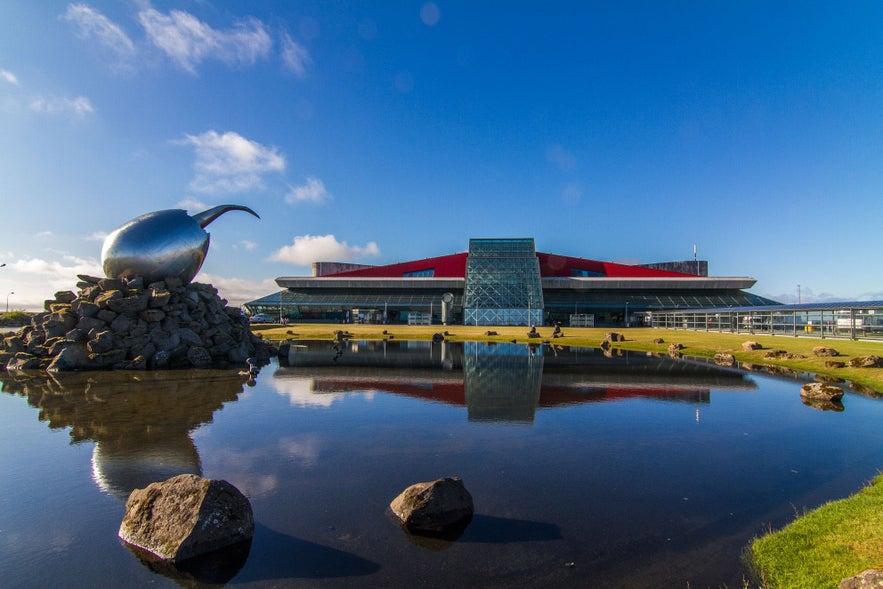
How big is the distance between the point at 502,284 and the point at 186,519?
77104 mm

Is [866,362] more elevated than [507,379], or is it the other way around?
[866,362]

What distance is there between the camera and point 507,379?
21.4 meters

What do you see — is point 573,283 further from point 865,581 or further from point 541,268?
point 865,581

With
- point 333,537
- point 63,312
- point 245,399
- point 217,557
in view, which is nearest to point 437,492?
point 333,537

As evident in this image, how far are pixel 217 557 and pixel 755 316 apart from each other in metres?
54.3

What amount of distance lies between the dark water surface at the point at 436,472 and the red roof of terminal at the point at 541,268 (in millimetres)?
75042

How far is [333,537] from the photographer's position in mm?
6660

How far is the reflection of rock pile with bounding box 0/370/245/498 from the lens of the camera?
9414 millimetres

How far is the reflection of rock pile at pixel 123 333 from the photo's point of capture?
961 inches

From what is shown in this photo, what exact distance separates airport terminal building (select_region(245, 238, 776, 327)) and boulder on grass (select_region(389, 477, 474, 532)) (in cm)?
6879

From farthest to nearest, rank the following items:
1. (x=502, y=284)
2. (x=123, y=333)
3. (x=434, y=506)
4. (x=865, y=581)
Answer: (x=502, y=284) → (x=123, y=333) → (x=434, y=506) → (x=865, y=581)

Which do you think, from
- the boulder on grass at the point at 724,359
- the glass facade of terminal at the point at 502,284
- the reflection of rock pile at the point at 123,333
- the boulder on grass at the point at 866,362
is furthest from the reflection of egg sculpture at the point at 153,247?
the glass facade of terminal at the point at 502,284

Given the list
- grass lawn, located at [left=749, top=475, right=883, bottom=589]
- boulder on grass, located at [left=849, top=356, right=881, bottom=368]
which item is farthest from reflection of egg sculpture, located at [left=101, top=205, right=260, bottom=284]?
boulder on grass, located at [left=849, top=356, right=881, bottom=368]

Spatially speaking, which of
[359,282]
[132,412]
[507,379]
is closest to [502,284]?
[359,282]
